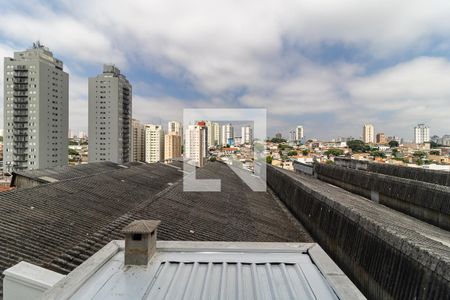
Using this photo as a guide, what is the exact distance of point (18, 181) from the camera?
1268 cm

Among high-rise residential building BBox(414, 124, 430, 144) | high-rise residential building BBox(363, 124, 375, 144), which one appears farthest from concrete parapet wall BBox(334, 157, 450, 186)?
high-rise residential building BBox(414, 124, 430, 144)

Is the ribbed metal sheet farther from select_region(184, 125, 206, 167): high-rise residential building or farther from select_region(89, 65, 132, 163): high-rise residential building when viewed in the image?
select_region(89, 65, 132, 163): high-rise residential building

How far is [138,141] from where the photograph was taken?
230 ft

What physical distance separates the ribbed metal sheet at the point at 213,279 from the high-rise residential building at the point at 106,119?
167 ft

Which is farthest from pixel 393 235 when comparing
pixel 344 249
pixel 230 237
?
pixel 230 237

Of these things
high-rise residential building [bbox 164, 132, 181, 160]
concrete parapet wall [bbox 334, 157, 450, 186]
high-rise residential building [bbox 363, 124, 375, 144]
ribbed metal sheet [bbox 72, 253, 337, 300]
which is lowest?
ribbed metal sheet [bbox 72, 253, 337, 300]

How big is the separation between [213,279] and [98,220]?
5499 mm

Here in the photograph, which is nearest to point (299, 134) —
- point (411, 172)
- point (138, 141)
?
point (138, 141)

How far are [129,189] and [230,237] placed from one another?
7516 mm

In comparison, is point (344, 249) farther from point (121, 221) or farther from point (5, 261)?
point (5, 261)

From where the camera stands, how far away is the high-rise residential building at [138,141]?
222 ft

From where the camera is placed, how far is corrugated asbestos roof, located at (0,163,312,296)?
4.46 meters

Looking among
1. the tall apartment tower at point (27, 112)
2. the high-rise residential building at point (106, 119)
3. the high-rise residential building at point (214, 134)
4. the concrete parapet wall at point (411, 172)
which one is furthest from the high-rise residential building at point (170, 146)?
the concrete parapet wall at point (411, 172)

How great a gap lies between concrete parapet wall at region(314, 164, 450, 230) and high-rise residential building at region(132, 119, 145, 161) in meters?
61.5
